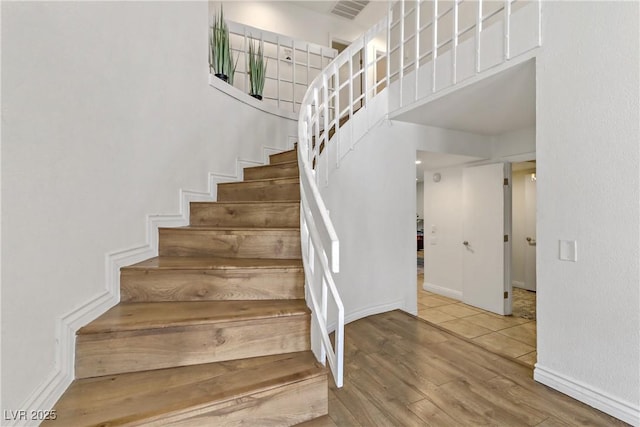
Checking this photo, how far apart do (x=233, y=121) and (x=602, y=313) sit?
10.2 ft

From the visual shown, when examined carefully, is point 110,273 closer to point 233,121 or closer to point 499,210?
point 233,121

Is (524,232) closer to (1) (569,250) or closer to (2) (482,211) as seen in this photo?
(2) (482,211)

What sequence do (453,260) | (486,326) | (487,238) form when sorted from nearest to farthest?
(486,326) → (487,238) → (453,260)

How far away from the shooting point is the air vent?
5.15m

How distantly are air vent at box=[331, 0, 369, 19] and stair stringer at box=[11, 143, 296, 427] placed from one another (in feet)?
14.9

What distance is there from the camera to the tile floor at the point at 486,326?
2.90m

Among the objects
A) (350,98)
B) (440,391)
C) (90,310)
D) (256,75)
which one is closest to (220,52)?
(256,75)

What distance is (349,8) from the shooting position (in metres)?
5.31

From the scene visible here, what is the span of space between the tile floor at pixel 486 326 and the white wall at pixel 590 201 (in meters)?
0.88

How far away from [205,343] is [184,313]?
190 mm

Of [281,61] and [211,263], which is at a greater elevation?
[281,61]

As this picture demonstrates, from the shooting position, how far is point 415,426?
1501mm

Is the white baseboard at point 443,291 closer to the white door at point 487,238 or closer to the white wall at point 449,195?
the white wall at point 449,195

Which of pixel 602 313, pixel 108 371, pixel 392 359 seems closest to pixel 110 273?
pixel 108 371
